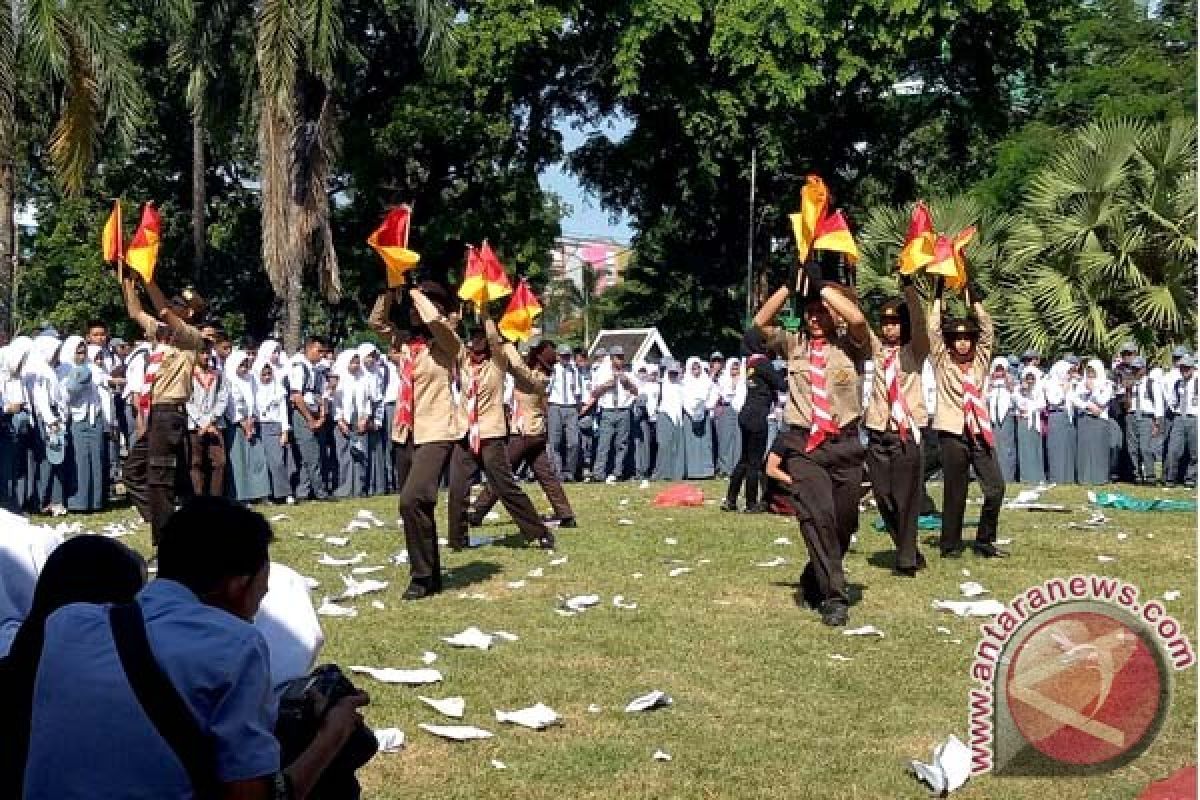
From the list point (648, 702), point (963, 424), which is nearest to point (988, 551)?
point (963, 424)

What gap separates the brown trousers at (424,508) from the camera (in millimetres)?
9766

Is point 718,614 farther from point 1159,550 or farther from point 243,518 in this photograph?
point 243,518

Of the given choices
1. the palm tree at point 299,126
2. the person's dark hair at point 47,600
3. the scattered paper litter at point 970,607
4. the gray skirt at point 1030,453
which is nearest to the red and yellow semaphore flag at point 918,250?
the scattered paper litter at point 970,607

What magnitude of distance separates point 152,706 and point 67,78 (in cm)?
1690

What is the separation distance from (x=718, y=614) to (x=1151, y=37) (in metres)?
28.2

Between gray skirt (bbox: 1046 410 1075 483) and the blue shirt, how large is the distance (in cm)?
2040

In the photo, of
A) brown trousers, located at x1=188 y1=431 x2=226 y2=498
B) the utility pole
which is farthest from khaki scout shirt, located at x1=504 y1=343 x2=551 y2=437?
the utility pole

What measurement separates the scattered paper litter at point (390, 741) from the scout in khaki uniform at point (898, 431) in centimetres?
561

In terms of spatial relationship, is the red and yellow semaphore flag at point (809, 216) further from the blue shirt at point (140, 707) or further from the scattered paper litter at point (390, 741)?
the blue shirt at point (140, 707)

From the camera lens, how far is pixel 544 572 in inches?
444

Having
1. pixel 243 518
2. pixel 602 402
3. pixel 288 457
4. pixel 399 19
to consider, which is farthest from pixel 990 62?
pixel 243 518

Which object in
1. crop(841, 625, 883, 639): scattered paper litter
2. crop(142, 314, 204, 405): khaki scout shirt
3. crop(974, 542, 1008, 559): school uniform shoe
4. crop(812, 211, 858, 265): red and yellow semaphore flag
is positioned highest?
crop(812, 211, 858, 265): red and yellow semaphore flag

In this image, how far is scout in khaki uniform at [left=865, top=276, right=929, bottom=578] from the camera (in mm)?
11148

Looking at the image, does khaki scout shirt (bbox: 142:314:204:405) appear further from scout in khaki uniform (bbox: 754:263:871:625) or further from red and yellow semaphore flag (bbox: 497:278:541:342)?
scout in khaki uniform (bbox: 754:263:871:625)
